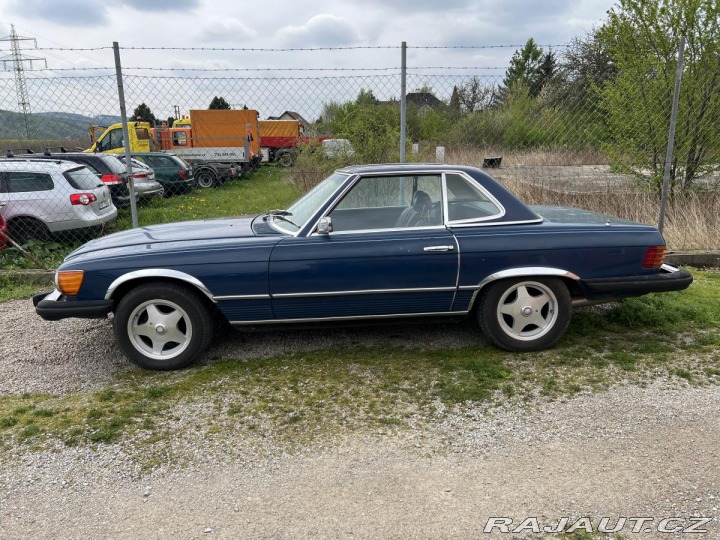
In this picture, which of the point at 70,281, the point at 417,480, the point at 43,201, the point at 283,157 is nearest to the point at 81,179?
the point at 43,201

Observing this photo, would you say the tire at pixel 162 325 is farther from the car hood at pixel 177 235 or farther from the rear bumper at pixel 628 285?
the rear bumper at pixel 628 285

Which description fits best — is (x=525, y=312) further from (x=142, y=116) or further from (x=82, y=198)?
(x=142, y=116)

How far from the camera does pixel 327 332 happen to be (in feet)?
15.4

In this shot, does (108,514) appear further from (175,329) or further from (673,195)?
(673,195)

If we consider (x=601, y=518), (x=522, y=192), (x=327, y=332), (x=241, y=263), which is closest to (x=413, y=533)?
(x=601, y=518)

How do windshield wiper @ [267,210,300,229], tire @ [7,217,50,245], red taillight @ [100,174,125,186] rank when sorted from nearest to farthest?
windshield wiper @ [267,210,300,229]
tire @ [7,217,50,245]
red taillight @ [100,174,125,186]

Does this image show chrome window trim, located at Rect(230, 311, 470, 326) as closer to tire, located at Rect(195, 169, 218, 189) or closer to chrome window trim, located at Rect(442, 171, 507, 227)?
chrome window trim, located at Rect(442, 171, 507, 227)

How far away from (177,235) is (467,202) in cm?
226

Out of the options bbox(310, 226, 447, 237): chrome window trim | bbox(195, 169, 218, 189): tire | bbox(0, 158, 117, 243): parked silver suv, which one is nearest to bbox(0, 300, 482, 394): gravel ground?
bbox(310, 226, 447, 237): chrome window trim

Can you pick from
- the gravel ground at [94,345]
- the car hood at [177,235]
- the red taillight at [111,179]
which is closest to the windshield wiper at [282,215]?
the car hood at [177,235]

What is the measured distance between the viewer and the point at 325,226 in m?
3.90

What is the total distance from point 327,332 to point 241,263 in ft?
3.81

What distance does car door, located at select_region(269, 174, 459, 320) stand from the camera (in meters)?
3.89

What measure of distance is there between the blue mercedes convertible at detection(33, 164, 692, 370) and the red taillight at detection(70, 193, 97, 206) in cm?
464
